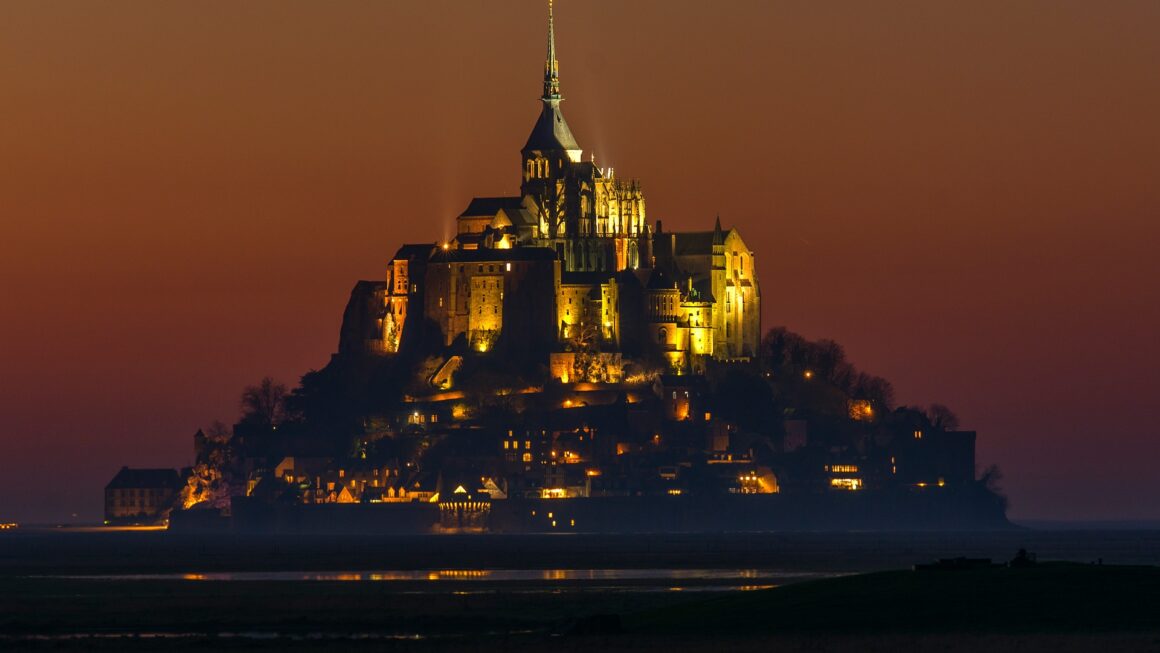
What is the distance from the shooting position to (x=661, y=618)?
7175cm

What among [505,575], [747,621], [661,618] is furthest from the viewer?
[505,575]

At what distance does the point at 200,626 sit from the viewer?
7938 centimetres

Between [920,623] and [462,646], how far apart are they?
1366 cm

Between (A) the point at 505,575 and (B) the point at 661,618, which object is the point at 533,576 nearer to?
(A) the point at 505,575

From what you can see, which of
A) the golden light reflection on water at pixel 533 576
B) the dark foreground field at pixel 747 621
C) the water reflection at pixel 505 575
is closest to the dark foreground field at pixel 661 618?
the dark foreground field at pixel 747 621

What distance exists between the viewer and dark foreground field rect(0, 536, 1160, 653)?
63312 millimetres

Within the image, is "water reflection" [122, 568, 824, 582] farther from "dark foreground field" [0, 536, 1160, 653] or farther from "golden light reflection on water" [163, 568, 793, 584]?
"dark foreground field" [0, 536, 1160, 653]

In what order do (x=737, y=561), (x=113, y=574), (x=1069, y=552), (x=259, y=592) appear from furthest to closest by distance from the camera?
(x=1069, y=552) < (x=737, y=561) < (x=113, y=574) < (x=259, y=592)

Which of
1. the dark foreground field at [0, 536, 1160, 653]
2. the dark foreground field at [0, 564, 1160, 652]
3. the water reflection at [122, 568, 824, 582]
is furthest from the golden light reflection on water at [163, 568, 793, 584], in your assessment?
the dark foreground field at [0, 564, 1160, 652]

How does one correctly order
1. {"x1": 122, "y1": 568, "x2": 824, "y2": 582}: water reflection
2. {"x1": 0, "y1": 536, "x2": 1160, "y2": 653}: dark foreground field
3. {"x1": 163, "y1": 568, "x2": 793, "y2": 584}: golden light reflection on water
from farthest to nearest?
{"x1": 122, "y1": 568, "x2": 824, "y2": 582}: water reflection, {"x1": 163, "y1": 568, "x2": 793, "y2": 584}: golden light reflection on water, {"x1": 0, "y1": 536, "x2": 1160, "y2": 653}: dark foreground field

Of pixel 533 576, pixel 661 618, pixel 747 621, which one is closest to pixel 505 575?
pixel 533 576

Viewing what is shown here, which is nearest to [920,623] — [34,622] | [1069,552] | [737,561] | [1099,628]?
[1099,628]

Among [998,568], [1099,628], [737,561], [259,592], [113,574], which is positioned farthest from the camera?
[737,561]

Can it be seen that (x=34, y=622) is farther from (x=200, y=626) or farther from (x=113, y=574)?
(x=113, y=574)
